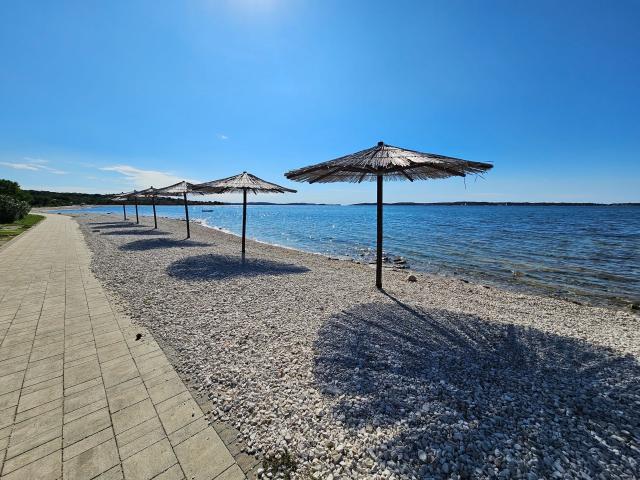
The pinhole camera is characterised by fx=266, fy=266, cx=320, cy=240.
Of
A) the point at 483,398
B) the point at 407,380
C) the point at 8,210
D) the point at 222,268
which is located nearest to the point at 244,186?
the point at 222,268

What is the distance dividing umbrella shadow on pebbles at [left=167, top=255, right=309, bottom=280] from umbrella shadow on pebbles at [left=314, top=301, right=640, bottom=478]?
15.6 ft

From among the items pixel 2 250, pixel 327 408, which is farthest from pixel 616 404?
pixel 2 250

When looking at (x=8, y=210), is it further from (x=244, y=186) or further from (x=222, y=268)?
(x=222, y=268)

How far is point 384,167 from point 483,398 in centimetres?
399

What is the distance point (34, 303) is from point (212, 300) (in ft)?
11.7

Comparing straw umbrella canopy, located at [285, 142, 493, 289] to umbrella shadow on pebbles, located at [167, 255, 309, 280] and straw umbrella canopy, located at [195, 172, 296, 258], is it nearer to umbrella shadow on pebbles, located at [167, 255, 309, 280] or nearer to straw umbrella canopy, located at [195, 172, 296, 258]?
umbrella shadow on pebbles, located at [167, 255, 309, 280]

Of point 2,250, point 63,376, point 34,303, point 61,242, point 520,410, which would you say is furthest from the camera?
point 61,242

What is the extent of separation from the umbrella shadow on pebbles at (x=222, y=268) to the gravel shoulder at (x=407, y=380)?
1.62 meters

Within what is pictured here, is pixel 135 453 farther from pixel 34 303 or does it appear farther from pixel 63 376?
pixel 34 303

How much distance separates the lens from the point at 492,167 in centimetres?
529

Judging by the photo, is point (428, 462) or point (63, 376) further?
point (63, 376)

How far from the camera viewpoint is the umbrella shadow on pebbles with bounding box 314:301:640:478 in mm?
2230

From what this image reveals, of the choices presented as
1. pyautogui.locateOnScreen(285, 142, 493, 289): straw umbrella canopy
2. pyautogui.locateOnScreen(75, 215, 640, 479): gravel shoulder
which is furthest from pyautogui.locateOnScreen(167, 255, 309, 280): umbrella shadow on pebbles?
pyautogui.locateOnScreen(285, 142, 493, 289): straw umbrella canopy

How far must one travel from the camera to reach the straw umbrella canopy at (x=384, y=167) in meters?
5.14
